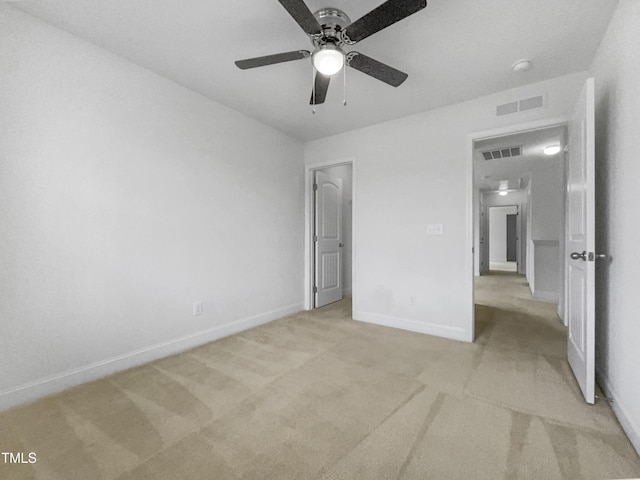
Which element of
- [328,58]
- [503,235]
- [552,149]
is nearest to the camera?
[328,58]

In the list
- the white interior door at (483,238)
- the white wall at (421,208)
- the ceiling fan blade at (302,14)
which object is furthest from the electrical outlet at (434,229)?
the white interior door at (483,238)

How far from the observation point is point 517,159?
5031mm

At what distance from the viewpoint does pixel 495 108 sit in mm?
2764

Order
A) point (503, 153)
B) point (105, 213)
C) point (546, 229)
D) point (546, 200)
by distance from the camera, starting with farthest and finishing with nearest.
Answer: point (546, 200) < point (546, 229) < point (503, 153) < point (105, 213)

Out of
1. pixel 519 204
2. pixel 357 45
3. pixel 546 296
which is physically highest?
pixel 357 45

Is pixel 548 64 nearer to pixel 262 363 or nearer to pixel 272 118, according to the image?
pixel 272 118

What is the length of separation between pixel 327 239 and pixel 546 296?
3990 mm

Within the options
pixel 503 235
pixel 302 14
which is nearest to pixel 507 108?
pixel 302 14

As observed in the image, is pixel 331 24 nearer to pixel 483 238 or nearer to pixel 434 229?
pixel 434 229

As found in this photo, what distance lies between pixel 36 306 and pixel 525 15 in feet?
12.3

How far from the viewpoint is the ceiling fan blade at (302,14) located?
1.35 metres

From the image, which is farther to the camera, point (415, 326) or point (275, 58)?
point (415, 326)

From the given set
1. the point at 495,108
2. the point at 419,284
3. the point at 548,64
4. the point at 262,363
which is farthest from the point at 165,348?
the point at 548,64

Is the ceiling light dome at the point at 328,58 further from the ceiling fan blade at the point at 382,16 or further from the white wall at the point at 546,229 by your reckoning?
the white wall at the point at 546,229
